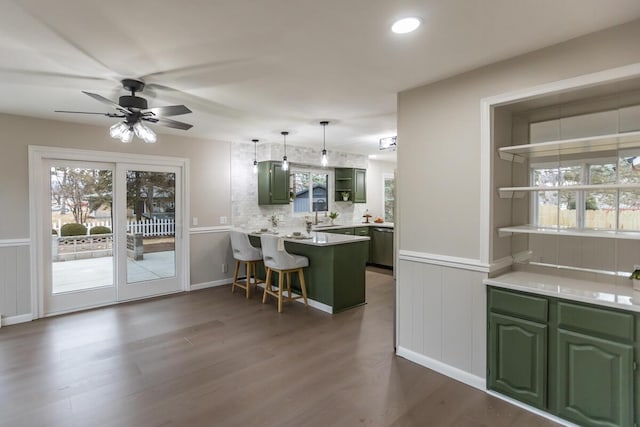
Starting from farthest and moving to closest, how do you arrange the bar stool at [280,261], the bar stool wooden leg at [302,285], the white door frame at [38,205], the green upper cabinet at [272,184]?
1. the green upper cabinet at [272,184]
2. the bar stool wooden leg at [302,285]
3. the bar stool at [280,261]
4. the white door frame at [38,205]

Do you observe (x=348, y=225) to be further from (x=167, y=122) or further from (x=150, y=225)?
(x=167, y=122)

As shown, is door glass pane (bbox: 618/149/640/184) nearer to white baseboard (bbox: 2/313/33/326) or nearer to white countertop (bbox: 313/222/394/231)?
white countertop (bbox: 313/222/394/231)

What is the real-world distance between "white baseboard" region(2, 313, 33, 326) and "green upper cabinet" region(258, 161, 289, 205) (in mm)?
3499

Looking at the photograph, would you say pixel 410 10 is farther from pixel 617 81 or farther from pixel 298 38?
pixel 617 81

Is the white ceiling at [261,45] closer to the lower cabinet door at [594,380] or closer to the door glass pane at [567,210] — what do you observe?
the door glass pane at [567,210]

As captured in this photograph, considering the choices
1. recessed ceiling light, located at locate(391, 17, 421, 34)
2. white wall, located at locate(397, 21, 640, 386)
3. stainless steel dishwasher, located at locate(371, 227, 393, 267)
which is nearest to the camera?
recessed ceiling light, located at locate(391, 17, 421, 34)

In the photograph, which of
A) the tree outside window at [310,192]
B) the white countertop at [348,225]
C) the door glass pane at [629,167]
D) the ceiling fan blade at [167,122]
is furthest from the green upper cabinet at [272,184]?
the door glass pane at [629,167]

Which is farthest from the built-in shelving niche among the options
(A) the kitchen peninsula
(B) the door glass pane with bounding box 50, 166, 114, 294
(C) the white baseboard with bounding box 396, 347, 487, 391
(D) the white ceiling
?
(B) the door glass pane with bounding box 50, 166, 114, 294

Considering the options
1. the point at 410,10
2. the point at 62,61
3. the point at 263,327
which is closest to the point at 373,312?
the point at 263,327

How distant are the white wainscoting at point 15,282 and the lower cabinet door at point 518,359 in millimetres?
5070

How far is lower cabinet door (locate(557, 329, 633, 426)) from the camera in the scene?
1.95 metres

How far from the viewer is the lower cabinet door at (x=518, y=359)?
7.38ft

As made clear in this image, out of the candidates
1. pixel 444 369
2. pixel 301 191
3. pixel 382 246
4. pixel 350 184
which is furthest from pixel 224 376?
pixel 350 184

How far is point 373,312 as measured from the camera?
4.34 m
